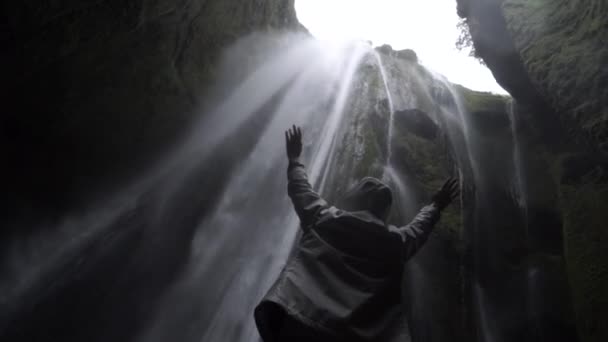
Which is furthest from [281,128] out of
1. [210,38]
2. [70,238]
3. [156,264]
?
[70,238]

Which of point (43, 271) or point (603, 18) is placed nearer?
point (43, 271)

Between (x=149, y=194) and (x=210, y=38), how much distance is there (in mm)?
2719

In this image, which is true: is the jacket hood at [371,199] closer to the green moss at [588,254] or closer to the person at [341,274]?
the person at [341,274]

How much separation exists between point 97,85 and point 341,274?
4265mm

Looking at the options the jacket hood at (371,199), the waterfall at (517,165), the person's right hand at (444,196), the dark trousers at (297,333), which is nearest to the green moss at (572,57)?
the waterfall at (517,165)

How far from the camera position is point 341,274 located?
309 centimetres

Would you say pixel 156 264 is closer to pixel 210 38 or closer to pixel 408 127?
pixel 210 38

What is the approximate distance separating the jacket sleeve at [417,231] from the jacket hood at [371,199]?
0.81 ft

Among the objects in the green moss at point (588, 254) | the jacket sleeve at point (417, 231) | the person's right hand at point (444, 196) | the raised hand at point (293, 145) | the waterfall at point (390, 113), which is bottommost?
the green moss at point (588, 254)

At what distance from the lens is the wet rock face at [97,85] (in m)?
4.33

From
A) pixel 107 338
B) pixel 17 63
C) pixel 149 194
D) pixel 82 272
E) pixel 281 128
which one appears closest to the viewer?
pixel 17 63

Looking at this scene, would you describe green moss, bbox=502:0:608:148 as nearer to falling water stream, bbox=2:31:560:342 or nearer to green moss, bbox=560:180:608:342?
green moss, bbox=560:180:608:342

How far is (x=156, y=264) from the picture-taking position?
530 cm

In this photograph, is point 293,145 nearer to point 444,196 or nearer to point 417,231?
point 417,231
